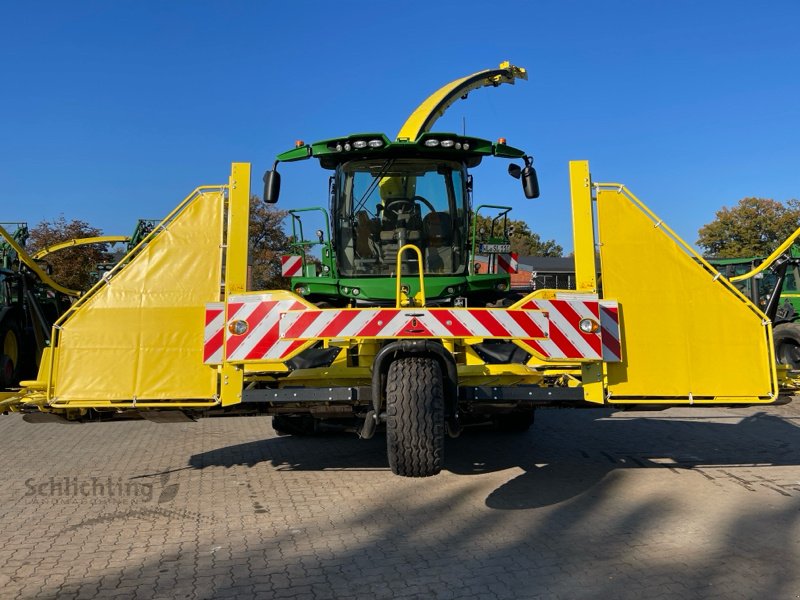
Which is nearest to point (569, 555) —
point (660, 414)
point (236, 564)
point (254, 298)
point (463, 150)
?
point (236, 564)

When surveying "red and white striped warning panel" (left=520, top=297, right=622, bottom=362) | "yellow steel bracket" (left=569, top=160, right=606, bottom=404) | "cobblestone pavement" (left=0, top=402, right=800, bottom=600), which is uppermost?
"yellow steel bracket" (left=569, top=160, right=606, bottom=404)

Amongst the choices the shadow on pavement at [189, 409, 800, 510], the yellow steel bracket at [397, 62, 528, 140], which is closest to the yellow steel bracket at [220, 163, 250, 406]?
the shadow on pavement at [189, 409, 800, 510]

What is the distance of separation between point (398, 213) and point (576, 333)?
8.38 ft

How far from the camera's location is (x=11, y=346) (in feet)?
37.9

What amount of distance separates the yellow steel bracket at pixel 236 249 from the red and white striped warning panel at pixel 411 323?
0.63m

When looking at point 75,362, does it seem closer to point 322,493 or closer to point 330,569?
point 322,493

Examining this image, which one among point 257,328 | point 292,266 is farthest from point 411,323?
point 292,266

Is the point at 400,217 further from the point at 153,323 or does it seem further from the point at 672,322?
the point at 672,322

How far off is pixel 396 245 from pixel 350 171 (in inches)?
35.1

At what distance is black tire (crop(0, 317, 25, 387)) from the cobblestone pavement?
12.3 feet

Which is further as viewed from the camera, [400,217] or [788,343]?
[788,343]

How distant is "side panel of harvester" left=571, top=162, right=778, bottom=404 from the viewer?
16.5ft

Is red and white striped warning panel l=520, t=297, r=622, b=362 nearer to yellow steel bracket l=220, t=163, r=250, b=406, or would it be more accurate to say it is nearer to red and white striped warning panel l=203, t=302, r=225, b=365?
yellow steel bracket l=220, t=163, r=250, b=406

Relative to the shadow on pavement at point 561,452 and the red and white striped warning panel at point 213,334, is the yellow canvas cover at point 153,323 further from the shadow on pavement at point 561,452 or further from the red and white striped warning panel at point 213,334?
the shadow on pavement at point 561,452
